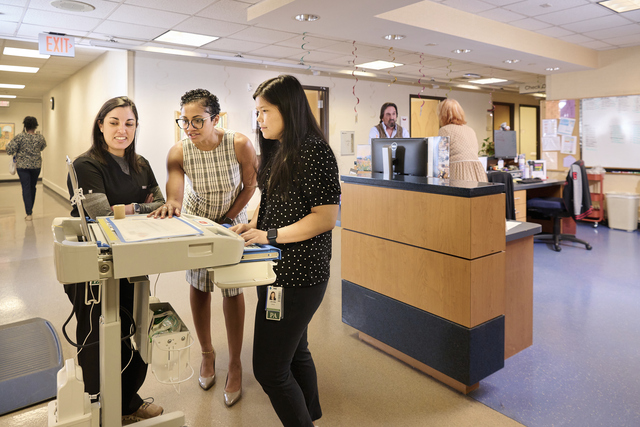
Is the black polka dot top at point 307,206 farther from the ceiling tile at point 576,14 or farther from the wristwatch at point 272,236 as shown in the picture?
the ceiling tile at point 576,14

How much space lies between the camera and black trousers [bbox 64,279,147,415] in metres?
1.90

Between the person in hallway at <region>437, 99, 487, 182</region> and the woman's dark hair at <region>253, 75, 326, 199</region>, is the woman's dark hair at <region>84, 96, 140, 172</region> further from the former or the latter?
the person in hallway at <region>437, 99, 487, 182</region>

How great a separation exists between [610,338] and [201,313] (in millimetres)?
2711

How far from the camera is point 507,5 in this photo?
17.3 ft

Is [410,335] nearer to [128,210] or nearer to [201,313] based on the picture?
[201,313]

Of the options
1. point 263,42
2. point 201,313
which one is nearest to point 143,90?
point 263,42

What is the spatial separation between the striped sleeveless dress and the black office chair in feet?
15.7

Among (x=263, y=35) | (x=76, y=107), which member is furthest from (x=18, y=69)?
(x=263, y=35)

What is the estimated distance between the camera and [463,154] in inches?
170

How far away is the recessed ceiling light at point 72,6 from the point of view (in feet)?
15.4

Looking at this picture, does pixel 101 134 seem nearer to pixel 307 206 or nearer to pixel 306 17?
pixel 307 206

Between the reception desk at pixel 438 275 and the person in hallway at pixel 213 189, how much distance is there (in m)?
0.87

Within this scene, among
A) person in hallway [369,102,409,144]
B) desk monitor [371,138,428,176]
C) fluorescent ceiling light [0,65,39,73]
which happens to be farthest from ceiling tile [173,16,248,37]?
fluorescent ceiling light [0,65,39,73]

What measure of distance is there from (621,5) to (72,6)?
19.9 feet
